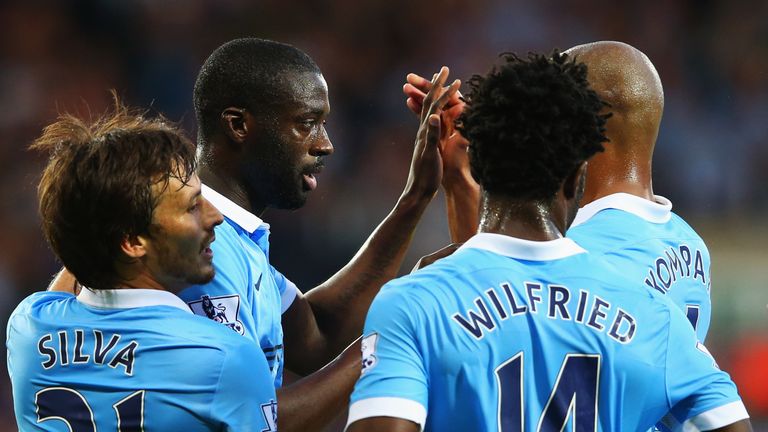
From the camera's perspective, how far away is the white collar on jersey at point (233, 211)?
3133 millimetres

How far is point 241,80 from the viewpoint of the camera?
3.26 meters

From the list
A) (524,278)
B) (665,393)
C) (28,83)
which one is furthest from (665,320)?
(28,83)

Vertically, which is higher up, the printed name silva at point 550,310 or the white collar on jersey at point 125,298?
the white collar on jersey at point 125,298

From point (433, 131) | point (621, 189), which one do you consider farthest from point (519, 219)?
point (621, 189)

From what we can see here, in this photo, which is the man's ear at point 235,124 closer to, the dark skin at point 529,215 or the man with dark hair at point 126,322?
the man with dark hair at point 126,322

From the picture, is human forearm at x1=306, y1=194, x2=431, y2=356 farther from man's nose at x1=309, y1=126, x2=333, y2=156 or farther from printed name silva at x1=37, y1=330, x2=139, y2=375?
printed name silva at x1=37, y1=330, x2=139, y2=375

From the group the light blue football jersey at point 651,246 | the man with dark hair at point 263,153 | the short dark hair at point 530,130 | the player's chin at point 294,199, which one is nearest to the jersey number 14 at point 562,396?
the short dark hair at point 530,130

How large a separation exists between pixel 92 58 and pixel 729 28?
5375 mm

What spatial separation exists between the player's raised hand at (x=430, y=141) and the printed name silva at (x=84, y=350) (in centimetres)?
112

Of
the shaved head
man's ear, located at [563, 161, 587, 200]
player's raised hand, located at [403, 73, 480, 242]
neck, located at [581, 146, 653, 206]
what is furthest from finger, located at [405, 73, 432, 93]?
man's ear, located at [563, 161, 587, 200]

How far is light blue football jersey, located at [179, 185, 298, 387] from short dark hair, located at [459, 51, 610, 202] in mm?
881

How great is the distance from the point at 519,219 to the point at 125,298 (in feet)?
3.08

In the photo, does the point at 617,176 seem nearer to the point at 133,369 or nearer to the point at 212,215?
the point at 212,215

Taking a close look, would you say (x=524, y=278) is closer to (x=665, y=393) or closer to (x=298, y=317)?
(x=665, y=393)
